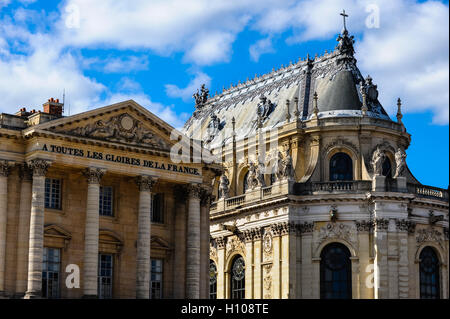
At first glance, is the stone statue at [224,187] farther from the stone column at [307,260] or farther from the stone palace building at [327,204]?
the stone column at [307,260]

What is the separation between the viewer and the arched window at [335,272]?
228 ft

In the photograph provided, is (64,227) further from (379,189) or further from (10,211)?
(379,189)

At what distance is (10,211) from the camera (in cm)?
5122

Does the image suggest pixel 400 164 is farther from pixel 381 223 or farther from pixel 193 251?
pixel 193 251

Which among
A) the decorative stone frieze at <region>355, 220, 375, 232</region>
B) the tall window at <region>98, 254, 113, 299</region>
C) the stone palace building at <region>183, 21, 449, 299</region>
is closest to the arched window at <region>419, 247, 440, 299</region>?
the stone palace building at <region>183, 21, 449, 299</region>

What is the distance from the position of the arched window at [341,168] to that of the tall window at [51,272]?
27.2 m

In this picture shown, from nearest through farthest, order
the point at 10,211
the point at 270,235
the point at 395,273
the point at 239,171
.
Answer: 1. the point at 10,211
2. the point at 395,273
3. the point at 270,235
4. the point at 239,171

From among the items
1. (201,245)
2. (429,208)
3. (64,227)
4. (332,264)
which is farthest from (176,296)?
(429,208)

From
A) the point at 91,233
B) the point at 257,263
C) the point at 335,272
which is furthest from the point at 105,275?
the point at 335,272

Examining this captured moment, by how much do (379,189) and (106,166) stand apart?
23807 millimetres

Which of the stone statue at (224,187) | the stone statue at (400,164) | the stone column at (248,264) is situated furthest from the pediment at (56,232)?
the stone statue at (400,164)

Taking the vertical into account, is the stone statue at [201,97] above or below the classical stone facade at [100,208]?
above

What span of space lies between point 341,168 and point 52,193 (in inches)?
1076

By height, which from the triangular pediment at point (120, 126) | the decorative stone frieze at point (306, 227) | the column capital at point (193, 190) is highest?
the triangular pediment at point (120, 126)
